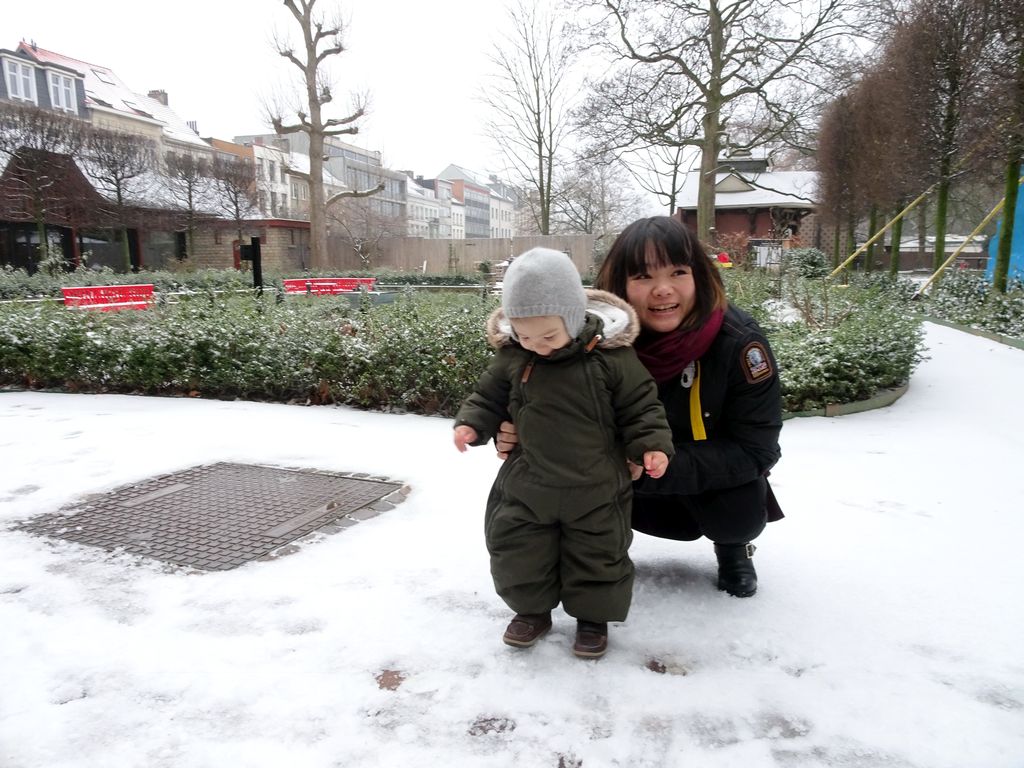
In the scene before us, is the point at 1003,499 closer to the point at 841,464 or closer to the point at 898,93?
the point at 841,464

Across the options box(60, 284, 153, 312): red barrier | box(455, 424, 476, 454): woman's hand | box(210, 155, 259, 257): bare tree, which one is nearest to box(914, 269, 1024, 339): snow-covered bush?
box(455, 424, 476, 454): woman's hand

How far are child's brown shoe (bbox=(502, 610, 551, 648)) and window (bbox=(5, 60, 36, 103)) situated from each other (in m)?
42.5

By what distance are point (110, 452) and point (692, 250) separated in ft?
13.3

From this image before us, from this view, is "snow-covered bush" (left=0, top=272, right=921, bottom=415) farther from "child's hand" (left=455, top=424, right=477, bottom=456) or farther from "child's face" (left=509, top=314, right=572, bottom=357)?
"child's face" (left=509, top=314, right=572, bottom=357)

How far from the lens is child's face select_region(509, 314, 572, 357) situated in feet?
6.15

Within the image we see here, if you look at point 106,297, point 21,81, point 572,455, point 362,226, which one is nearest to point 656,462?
point 572,455

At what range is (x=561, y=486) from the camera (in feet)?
6.43

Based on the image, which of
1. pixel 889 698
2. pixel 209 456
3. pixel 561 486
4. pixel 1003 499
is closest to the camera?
pixel 889 698

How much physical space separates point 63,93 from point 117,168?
17619mm

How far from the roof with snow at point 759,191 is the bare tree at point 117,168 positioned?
20604 millimetres

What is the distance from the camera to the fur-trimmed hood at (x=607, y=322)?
197cm

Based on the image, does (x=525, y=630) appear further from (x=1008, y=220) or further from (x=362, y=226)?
(x=362, y=226)

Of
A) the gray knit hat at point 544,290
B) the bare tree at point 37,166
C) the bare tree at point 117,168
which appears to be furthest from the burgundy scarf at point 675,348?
the bare tree at point 117,168

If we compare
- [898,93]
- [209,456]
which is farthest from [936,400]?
[898,93]
